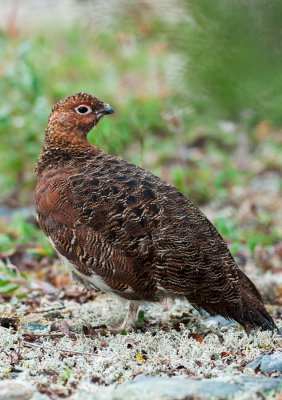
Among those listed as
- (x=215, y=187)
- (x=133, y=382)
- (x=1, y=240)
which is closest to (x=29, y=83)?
(x=1, y=240)

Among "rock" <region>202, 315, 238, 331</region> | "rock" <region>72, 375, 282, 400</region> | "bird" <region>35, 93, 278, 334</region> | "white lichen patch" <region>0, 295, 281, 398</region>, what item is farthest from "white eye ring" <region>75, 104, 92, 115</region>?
"rock" <region>72, 375, 282, 400</region>

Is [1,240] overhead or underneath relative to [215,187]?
underneath

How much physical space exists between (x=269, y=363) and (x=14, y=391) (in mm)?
1438

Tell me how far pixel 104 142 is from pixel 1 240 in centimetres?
168

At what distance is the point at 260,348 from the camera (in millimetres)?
3672

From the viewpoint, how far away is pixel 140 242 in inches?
147

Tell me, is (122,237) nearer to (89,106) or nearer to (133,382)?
(133,382)

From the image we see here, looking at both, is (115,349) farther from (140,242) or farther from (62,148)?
(62,148)

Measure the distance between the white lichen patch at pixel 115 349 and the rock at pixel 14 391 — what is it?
175 millimetres

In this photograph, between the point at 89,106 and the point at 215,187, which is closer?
the point at 89,106

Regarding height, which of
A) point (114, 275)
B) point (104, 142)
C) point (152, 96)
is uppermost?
point (152, 96)

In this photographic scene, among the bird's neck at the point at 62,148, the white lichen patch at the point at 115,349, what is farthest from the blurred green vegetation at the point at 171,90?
the white lichen patch at the point at 115,349

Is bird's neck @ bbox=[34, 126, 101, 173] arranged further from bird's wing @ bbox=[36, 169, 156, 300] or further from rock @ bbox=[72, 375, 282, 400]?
rock @ bbox=[72, 375, 282, 400]

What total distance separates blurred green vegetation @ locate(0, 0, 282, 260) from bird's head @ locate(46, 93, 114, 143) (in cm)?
36
